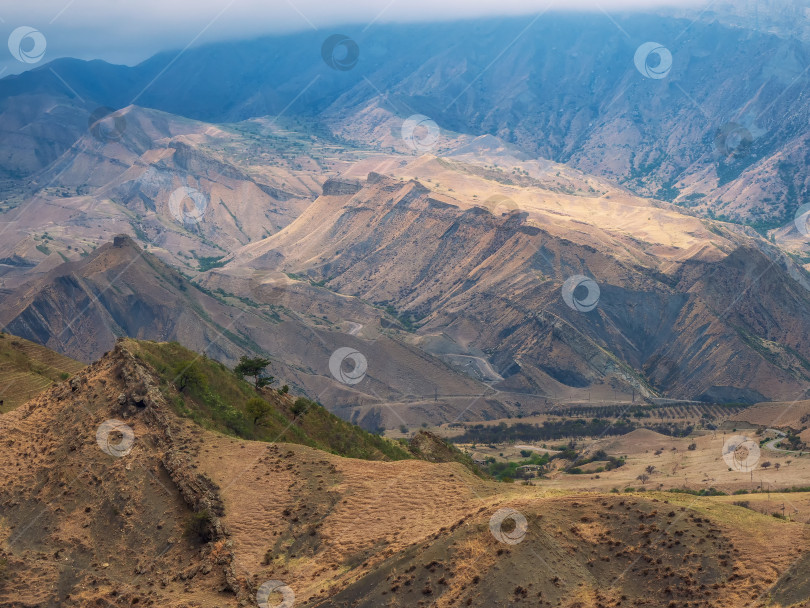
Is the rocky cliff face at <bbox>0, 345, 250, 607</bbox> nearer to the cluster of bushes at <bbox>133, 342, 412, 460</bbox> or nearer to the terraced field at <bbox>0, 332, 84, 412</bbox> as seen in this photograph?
the cluster of bushes at <bbox>133, 342, 412, 460</bbox>

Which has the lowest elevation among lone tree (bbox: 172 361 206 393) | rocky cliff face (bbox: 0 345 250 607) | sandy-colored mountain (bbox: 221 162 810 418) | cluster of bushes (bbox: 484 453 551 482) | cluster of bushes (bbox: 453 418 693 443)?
rocky cliff face (bbox: 0 345 250 607)

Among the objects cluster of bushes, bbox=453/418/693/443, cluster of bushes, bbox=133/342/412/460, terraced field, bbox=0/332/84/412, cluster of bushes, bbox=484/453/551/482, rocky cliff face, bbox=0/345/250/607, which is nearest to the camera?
rocky cliff face, bbox=0/345/250/607

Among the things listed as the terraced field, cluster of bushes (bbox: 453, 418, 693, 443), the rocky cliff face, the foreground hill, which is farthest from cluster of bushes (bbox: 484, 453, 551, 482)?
the rocky cliff face

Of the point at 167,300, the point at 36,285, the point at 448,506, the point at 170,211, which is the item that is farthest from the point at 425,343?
the point at 170,211

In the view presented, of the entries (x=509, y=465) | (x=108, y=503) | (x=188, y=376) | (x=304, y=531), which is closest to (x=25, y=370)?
(x=188, y=376)

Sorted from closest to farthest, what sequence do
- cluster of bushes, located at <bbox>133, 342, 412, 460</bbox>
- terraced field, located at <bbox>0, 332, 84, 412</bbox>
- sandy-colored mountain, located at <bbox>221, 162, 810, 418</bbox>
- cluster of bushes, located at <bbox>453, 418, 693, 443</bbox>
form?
cluster of bushes, located at <bbox>133, 342, 412, 460</bbox> → terraced field, located at <bbox>0, 332, 84, 412</bbox> → cluster of bushes, located at <bbox>453, 418, 693, 443</bbox> → sandy-colored mountain, located at <bbox>221, 162, 810, 418</bbox>

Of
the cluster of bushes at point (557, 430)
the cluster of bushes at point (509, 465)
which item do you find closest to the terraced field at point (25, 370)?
the cluster of bushes at point (509, 465)

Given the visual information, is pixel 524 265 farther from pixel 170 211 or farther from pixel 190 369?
pixel 170 211

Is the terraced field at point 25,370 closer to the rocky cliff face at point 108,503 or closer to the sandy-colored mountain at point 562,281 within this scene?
the rocky cliff face at point 108,503
